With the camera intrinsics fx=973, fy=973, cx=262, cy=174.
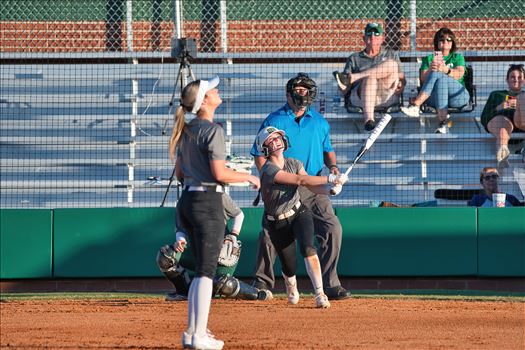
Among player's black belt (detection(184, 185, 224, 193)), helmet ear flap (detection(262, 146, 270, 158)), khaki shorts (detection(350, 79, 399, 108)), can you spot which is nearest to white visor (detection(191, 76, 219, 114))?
player's black belt (detection(184, 185, 224, 193))

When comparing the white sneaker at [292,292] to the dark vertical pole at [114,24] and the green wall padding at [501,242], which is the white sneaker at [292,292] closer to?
the green wall padding at [501,242]

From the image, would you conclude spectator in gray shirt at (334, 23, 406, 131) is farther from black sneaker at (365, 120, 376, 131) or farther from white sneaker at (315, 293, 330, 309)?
white sneaker at (315, 293, 330, 309)

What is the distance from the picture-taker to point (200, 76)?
16.5 meters

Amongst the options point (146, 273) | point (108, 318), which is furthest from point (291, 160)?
point (146, 273)

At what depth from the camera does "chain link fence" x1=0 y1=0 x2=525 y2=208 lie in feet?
49.6

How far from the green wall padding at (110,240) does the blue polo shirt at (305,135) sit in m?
3.13

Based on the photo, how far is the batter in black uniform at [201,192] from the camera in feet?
22.0

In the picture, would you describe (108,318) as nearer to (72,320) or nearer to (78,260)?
(72,320)

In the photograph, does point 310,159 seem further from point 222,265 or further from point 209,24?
point 209,24

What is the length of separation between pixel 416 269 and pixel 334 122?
3.53 meters

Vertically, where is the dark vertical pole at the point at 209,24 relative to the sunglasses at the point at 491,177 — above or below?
above

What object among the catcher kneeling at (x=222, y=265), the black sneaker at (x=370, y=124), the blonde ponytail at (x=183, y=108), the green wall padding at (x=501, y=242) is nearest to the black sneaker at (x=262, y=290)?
the catcher kneeling at (x=222, y=265)

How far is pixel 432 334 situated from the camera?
810 centimetres

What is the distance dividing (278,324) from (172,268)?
1404 mm
